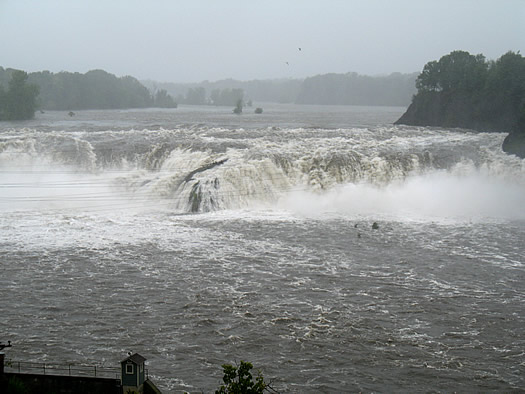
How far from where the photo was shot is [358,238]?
61.5 feet

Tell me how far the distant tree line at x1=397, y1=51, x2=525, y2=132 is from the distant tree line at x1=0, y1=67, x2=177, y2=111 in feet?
117

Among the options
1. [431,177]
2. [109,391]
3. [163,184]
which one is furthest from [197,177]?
[109,391]

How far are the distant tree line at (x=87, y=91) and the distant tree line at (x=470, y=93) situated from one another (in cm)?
3573

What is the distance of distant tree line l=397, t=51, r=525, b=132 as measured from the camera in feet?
132

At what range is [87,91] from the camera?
67062 millimetres

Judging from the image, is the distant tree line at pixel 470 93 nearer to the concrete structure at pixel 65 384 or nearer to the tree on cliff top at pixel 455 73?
the tree on cliff top at pixel 455 73

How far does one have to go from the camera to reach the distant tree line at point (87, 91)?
64.4 metres

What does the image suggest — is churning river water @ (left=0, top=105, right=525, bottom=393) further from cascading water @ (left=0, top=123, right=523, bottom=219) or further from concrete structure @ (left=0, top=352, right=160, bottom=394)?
concrete structure @ (left=0, top=352, right=160, bottom=394)

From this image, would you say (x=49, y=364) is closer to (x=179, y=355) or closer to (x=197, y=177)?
(x=179, y=355)

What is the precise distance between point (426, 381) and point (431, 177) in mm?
17489

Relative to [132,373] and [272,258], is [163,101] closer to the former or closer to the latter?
[272,258]

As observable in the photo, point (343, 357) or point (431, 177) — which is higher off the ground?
point (431, 177)

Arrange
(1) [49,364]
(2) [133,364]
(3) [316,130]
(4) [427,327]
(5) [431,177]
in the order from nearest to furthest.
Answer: (2) [133,364] → (1) [49,364] → (4) [427,327] → (5) [431,177] → (3) [316,130]

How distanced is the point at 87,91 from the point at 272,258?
5558cm
